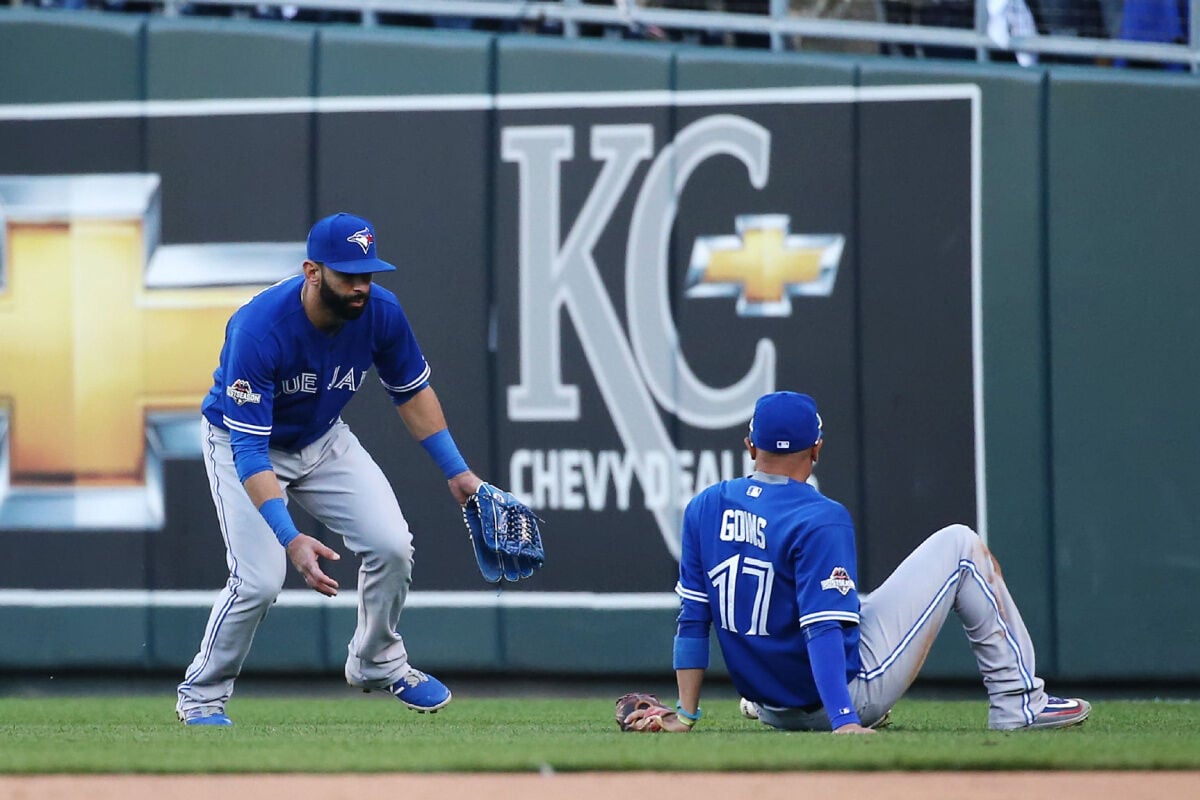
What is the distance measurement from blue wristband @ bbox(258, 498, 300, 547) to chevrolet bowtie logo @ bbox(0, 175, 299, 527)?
2.47 meters

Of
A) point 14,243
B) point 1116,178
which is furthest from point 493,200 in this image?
point 1116,178

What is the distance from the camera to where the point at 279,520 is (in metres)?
4.18

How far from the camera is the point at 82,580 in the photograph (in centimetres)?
665

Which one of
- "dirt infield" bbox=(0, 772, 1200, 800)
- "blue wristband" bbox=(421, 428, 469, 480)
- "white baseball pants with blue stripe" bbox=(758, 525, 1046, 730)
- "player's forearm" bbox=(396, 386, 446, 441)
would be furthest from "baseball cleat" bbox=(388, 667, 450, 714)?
"dirt infield" bbox=(0, 772, 1200, 800)

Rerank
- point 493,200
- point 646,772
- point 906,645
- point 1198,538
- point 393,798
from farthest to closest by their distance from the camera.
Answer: point 493,200
point 1198,538
point 906,645
point 646,772
point 393,798

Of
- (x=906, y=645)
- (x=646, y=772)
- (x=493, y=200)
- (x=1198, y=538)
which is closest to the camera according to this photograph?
(x=646, y=772)

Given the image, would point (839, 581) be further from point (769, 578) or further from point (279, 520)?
point (279, 520)

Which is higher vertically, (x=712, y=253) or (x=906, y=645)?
(x=712, y=253)

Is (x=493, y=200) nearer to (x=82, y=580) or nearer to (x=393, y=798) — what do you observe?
(x=82, y=580)

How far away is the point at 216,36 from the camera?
21.8 ft

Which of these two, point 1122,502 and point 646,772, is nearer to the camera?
point 646,772

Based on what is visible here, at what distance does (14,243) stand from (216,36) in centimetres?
120

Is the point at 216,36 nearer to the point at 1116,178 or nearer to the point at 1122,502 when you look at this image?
the point at 1116,178

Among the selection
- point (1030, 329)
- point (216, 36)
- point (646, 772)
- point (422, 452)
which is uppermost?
point (216, 36)
